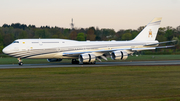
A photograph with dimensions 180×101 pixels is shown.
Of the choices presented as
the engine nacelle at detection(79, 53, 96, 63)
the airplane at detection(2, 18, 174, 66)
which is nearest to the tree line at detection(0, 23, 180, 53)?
the airplane at detection(2, 18, 174, 66)

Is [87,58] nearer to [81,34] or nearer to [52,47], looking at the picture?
[52,47]

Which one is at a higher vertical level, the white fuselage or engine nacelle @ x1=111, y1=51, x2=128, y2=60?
the white fuselage

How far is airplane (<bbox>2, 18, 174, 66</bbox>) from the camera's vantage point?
3916 cm

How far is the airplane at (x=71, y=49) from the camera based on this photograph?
128 ft

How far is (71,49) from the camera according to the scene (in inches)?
1672

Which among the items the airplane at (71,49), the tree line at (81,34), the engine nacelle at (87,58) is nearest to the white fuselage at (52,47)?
the airplane at (71,49)

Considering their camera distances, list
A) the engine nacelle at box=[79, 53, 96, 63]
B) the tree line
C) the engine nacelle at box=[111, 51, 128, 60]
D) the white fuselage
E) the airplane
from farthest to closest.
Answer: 1. the tree line
2. the engine nacelle at box=[111, 51, 128, 60]
3. the engine nacelle at box=[79, 53, 96, 63]
4. the airplane
5. the white fuselage

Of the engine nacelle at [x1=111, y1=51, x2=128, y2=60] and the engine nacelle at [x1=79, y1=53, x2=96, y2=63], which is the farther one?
the engine nacelle at [x1=111, y1=51, x2=128, y2=60]

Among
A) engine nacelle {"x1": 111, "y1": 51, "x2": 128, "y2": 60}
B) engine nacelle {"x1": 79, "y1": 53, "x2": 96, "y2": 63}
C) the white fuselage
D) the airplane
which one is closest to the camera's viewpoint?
the white fuselage

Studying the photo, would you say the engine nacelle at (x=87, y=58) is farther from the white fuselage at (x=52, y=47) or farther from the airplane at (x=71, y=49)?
the white fuselage at (x=52, y=47)

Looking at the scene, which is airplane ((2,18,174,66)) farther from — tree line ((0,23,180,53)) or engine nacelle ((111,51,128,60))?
tree line ((0,23,180,53))

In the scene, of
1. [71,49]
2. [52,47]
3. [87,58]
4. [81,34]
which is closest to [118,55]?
[87,58]

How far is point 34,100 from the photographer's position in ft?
45.0

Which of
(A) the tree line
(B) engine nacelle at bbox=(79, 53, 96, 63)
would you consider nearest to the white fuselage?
(B) engine nacelle at bbox=(79, 53, 96, 63)
